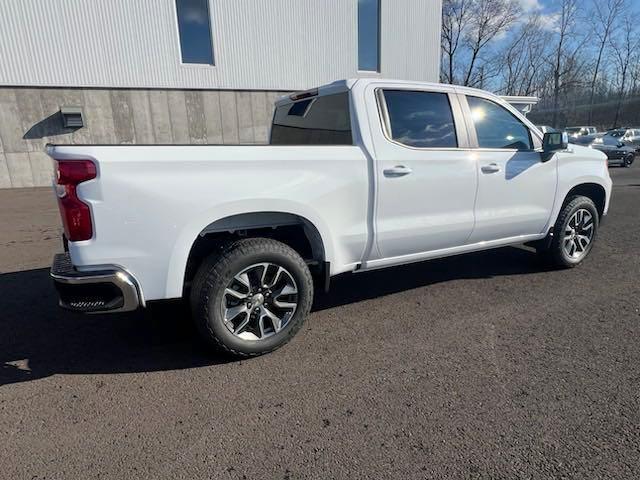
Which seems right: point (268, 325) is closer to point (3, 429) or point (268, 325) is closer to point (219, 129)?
point (3, 429)

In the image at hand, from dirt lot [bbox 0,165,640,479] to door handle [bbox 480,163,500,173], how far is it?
4.07 ft

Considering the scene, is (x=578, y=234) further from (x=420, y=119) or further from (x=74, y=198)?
(x=74, y=198)

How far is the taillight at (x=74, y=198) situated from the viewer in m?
2.41

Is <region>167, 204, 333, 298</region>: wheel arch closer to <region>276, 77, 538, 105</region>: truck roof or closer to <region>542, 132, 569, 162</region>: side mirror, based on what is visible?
<region>276, 77, 538, 105</region>: truck roof

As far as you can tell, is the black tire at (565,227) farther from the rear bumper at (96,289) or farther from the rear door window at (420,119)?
the rear bumper at (96,289)

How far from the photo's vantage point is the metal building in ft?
45.8

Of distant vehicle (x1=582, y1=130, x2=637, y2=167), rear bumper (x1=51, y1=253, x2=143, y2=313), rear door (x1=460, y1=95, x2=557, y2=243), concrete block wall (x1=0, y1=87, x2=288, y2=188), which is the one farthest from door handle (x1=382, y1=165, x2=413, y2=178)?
distant vehicle (x1=582, y1=130, x2=637, y2=167)

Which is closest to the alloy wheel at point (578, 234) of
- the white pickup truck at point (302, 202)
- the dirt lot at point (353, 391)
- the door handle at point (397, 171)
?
the white pickup truck at point (302, 202)

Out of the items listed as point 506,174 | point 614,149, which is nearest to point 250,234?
point 506,174

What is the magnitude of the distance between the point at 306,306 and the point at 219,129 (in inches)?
585

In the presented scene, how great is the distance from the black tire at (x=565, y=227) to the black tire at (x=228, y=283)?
3128mm

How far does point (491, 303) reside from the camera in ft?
13.1

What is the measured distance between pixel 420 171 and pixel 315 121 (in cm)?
114

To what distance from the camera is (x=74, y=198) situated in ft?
8.03
